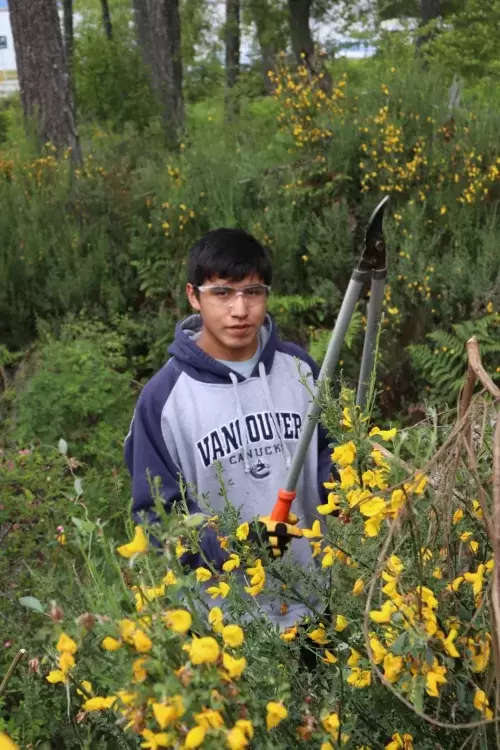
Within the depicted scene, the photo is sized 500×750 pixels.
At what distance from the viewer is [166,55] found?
10.4 meters

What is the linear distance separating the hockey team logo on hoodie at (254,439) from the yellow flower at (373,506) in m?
1.24

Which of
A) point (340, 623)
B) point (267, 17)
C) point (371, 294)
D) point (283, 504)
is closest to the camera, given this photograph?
point (340, 623)

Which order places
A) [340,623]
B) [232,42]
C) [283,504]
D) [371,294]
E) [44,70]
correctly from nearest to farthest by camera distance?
[340,623] < [371,294] < [283,504] < [44,70] < [232,42]

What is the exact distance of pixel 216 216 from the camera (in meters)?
5.19

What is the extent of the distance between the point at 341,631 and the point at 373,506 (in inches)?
11.2

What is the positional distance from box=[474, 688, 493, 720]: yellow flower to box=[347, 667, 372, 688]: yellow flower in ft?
0.47

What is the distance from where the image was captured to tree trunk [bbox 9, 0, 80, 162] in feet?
21.7

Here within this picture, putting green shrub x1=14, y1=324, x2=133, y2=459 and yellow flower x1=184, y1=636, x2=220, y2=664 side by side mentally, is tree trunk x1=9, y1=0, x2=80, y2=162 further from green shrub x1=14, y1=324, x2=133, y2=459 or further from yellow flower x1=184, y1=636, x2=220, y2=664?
yellow flower x1=184, y1=636, x2=220, y2=664

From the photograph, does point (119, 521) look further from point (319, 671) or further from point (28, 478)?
point (319, 671)

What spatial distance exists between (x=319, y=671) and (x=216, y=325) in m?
1.24

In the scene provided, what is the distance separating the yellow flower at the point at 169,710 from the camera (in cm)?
69

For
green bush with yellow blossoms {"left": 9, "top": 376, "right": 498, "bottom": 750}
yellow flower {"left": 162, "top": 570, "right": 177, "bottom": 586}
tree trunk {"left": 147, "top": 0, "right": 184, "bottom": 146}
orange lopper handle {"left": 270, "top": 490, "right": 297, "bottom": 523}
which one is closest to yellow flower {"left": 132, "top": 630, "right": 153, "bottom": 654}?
green bush with yellow blossoms {"left": 9, "top": 376, "right": 498, "bottom": 750}

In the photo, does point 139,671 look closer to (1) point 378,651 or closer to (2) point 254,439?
(1) point 378,651

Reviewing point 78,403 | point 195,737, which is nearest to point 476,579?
point 195,737
